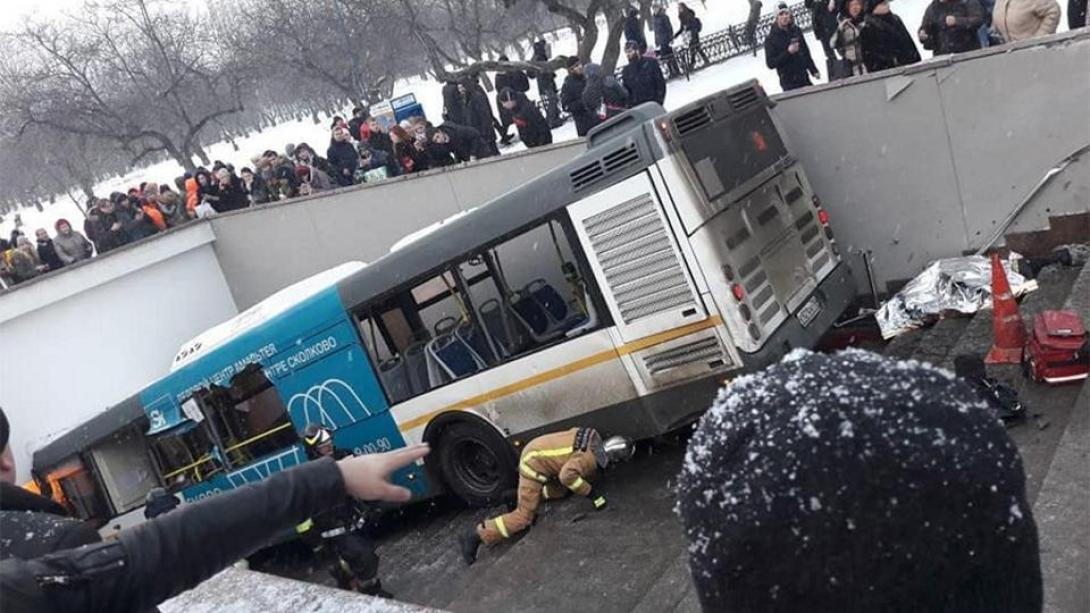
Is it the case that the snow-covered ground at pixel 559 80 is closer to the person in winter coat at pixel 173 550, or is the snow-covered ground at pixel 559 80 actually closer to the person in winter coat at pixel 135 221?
the person in winter coat at pixel 135 221

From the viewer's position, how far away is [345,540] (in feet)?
26.0

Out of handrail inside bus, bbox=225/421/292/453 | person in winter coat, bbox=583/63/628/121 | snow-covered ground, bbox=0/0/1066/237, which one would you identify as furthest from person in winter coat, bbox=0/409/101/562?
snow-covered ground, bbox=0/0/1066/237

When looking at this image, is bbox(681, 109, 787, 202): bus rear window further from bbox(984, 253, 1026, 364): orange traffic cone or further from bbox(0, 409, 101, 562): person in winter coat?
bbox(0, 409, 101, 562): person in winter coat

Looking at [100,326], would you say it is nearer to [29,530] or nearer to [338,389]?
[338,389]

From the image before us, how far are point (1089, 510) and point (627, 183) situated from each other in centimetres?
399

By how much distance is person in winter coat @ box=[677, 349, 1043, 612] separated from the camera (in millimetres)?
1184

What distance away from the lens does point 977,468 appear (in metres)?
1.19

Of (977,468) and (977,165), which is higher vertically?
(977,468)

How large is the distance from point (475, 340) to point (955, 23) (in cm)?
606

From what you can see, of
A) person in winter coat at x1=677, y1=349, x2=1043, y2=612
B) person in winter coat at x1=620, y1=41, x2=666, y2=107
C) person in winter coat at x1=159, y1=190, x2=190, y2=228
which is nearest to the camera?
person in winter coat at x1=677, y1=349, x2=1043, y2=612

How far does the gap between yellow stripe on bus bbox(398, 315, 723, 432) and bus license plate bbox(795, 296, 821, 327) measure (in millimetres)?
1042

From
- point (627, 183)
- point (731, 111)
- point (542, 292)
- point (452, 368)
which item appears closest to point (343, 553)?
point (452, 368)

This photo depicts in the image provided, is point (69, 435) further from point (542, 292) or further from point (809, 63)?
point (809, 63)

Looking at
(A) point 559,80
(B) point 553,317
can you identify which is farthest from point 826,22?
(A) point 559,80
